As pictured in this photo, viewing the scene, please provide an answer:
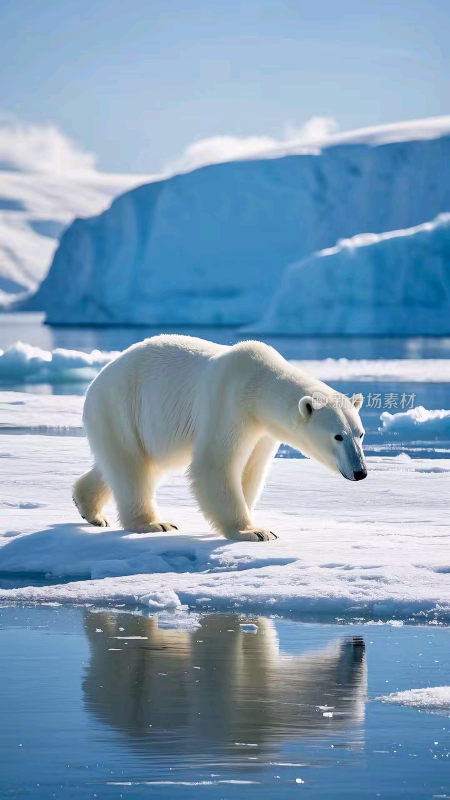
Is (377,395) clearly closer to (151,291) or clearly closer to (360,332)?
(360,332)

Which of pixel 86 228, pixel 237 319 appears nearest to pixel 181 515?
pixel 237 319

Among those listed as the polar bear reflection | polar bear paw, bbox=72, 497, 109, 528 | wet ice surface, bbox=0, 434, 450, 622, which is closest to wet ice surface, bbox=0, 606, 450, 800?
the polar bear reflection

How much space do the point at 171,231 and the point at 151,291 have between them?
126 inches

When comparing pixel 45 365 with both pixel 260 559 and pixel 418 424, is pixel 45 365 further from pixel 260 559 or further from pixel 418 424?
pixel 260 559

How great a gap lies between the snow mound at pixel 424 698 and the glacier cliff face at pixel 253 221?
54.4 meters

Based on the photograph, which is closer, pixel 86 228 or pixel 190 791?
pixel 190 791

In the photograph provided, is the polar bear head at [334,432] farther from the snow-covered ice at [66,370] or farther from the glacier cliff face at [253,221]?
the glacier cliff face at [253,221]

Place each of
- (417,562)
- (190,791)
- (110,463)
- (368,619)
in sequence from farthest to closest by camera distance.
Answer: (110,463)
(417,562)
(368,619)
(190,791)

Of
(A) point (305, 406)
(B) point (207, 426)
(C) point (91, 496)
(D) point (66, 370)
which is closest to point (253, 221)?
(D) point (66, 370)

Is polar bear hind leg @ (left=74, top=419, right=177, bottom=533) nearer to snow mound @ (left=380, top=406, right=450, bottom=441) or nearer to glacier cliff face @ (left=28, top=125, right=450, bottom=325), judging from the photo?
snow mound @ (left=380, top=406, right=450, bottom=441)

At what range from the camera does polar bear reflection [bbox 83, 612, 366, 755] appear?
3.19 m

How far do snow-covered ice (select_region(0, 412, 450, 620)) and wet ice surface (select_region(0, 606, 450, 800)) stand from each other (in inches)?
8.9

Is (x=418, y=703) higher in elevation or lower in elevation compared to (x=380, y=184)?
lower

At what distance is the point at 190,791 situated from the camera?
2725 millimetres
